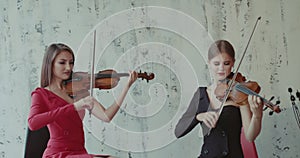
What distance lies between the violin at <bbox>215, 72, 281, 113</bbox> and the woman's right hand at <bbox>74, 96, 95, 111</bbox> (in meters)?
0.46

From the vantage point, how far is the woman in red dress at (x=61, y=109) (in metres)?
1.71

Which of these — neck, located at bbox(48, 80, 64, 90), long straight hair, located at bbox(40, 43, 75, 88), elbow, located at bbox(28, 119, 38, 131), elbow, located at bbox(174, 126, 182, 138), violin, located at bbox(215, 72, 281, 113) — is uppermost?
long straight hair, located at bbox(40, 43, 75, 88)

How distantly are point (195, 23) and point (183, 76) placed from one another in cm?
20

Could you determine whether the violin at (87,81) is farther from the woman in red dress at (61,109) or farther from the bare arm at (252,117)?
the bare arm at (252,117)

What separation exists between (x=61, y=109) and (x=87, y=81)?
0.45 feet

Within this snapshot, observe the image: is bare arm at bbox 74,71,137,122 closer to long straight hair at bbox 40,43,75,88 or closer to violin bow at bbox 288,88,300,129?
long straight hair at bbox 40,43,75,88

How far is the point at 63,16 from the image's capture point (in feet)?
5.90

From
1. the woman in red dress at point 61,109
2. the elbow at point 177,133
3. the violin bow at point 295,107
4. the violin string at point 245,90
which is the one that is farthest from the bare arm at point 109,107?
the violin bow at point 295,107

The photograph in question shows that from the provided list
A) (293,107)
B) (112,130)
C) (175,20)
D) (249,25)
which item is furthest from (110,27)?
(293,107)

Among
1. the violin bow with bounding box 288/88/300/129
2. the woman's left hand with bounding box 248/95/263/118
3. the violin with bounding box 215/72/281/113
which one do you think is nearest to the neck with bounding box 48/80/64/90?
the violin with bounding box 215/72/281/113

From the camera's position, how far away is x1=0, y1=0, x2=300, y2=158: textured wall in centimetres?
173

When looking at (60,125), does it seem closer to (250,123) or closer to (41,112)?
(41,112)

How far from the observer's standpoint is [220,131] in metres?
1.71

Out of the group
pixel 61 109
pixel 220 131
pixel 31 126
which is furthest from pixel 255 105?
pixel 31 126
